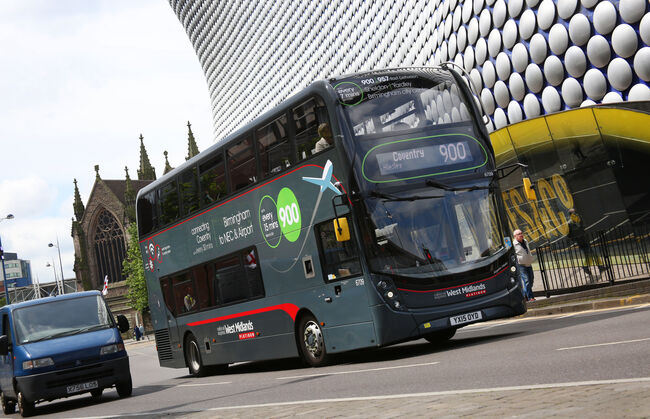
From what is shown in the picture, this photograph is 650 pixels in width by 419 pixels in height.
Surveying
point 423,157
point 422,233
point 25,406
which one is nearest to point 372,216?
point 422,233

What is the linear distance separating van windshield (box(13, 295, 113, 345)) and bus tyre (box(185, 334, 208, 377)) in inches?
116

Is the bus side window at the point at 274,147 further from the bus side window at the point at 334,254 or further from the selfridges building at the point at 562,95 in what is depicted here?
the selfridges building at the point at 562,95

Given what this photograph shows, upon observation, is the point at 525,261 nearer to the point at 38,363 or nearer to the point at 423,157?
the point at 423,157

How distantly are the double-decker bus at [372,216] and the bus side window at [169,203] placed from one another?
113 inches

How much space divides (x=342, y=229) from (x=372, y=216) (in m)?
0.46

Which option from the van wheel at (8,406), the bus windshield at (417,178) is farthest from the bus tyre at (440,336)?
the van wheel at (8,406)

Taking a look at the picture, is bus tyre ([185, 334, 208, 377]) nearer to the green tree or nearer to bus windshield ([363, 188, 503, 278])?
bus windshield ([363, 188, 503, 278])

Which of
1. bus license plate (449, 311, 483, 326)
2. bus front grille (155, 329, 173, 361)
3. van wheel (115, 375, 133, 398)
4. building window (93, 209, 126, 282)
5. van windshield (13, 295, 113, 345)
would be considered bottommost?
van wheel (115, 375, 133, 398)

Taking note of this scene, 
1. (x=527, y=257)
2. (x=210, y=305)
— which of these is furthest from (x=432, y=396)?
(x=527, y=257)

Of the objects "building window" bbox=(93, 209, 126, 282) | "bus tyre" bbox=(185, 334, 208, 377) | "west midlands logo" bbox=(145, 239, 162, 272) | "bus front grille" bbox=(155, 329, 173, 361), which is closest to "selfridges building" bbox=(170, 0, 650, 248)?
"west midlands logo" bbox=(145, 239, 162, 272)

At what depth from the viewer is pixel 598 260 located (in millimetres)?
17781

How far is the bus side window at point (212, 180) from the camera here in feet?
48.0

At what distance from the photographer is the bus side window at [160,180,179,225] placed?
1659 cm

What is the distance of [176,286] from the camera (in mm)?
17062
